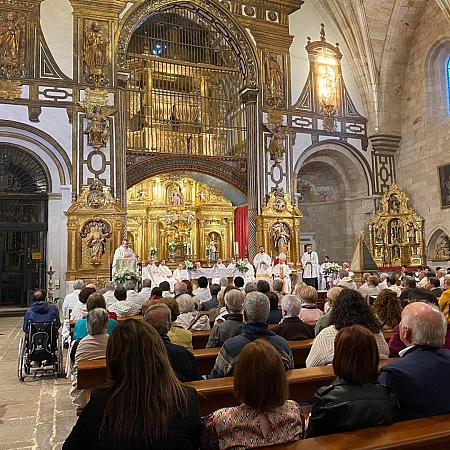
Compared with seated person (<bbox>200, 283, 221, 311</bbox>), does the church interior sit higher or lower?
higher

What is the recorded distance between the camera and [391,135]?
19.3 metres

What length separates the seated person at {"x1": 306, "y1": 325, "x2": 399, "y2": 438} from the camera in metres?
2.36

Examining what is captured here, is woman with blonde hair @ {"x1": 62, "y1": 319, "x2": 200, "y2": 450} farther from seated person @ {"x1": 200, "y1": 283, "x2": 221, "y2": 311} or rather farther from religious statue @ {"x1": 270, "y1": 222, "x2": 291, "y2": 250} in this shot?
religious statue @ {"x1": 270, "y1": 222, "x2": 291, "y2": 250}

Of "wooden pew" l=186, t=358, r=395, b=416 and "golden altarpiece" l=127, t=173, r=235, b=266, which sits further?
"golden altarpiece" l=127, t=173, r=235, b=266

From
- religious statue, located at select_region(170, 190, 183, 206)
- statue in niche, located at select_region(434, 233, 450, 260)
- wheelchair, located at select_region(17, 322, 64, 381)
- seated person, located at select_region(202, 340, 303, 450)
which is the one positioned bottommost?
wheelchair, located at select_region(17, 322, 64, 381)

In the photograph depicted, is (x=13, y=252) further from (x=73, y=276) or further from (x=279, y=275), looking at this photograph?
(x=279, y=275)

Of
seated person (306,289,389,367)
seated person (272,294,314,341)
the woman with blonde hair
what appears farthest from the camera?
seated person (272,294,314,341)

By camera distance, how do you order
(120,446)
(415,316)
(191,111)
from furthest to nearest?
(191,111) → (415,316) → (120,446)

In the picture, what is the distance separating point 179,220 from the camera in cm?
2006

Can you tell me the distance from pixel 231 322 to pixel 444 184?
1503cm

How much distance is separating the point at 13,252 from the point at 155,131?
289 inches

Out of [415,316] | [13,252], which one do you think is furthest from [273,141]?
[415,316]

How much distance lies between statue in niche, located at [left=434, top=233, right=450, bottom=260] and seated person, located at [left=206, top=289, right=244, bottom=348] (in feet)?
48.1

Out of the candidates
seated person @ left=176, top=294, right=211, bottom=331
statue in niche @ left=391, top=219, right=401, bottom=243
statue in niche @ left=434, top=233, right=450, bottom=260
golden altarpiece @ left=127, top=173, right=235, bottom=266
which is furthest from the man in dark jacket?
statue in niche @ left=391, top=219, right=401, bottom=243
